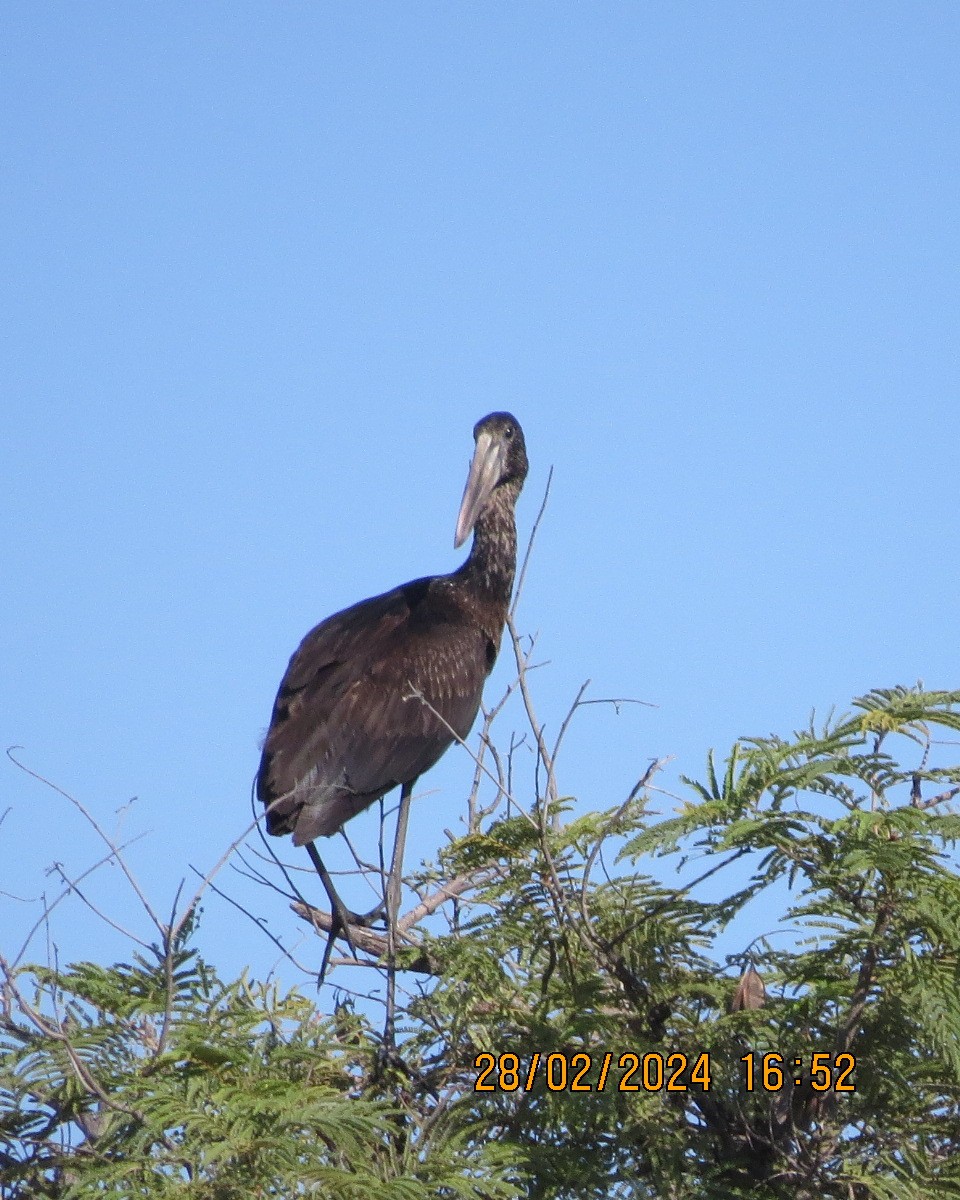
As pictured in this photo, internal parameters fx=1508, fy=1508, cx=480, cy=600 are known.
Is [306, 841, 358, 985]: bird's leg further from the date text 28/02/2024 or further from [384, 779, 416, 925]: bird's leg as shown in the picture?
the date text 28/02/2024

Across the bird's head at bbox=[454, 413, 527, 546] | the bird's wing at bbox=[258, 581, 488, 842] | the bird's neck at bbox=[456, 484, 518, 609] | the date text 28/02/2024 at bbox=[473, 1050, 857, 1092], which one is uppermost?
the bird's head at bbox=[454, 413, 527, 546]

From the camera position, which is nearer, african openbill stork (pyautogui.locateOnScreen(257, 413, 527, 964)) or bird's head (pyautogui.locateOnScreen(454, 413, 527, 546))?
african openbill stork (pyautogui.locateOnScreen(257, 413, 527, 964))

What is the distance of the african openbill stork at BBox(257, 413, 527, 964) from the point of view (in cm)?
591

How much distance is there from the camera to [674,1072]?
379 centimetres

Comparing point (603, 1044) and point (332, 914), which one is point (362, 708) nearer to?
point (332, 914)

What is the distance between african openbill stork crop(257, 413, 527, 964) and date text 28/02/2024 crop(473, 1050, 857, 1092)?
1.75m

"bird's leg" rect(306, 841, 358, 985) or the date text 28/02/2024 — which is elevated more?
"bird's leg" rect(306, 841, 358, 985)

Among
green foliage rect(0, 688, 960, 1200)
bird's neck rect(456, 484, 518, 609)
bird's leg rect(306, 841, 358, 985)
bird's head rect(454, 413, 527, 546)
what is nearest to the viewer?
green foliage rect(0, 688, 960, 1200)

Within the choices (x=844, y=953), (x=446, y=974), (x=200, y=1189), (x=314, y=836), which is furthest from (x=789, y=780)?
(x=314, y=836)

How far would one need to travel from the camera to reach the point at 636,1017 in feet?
12.6

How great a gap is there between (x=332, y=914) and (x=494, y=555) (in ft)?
7.31

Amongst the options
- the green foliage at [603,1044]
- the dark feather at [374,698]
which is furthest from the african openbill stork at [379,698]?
the green foliage at [603,1044]

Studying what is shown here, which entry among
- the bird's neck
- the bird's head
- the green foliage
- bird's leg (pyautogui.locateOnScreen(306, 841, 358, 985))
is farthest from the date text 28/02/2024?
the bird's head

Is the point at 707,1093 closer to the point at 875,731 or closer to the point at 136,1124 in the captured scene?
the point at 875,731
